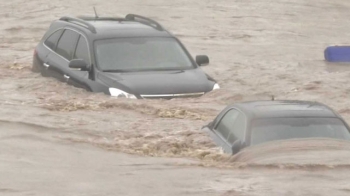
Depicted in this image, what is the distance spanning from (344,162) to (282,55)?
14070 mm

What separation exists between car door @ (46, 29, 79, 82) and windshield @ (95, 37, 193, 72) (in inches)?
27.3

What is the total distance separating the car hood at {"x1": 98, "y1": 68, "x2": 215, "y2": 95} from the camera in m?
15.1

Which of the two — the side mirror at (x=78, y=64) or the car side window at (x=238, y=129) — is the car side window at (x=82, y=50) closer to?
the side mirror at (x=78, y=64)

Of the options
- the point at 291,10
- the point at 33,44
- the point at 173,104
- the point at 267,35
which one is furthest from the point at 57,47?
the point at 291,10

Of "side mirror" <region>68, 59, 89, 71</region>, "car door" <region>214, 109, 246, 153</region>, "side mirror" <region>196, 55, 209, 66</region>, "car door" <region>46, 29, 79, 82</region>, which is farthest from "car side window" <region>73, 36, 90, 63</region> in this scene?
"car door" <region>214, 109, 246, 153</region>

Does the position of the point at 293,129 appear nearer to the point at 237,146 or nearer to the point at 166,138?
the point at 237,146

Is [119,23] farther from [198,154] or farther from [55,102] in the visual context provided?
[198,154]

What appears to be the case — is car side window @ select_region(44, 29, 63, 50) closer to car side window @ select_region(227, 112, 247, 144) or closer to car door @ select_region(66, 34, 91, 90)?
car door @ select_region(66, 34, 91, 90)

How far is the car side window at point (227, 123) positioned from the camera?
12.0 metres

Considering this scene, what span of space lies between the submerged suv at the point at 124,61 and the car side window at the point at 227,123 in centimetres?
285

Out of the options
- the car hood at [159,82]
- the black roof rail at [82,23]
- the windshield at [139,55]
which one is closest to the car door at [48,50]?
the black roof rail at [82,23]

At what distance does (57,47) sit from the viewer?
17172 mm

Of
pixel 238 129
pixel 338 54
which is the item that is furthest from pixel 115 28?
pixel 338 54

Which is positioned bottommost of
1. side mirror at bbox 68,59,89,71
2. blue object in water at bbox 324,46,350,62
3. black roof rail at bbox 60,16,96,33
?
blue object in water at bbox 324,46,350,62
